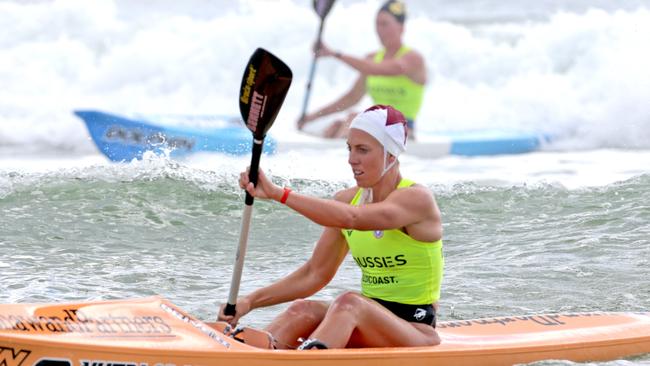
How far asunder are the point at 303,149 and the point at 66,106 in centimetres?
615

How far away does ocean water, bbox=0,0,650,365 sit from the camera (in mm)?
7125

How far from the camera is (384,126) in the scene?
436 cm

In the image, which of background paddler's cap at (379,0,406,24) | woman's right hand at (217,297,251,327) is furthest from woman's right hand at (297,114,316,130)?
woman's right hand at (217,297,251,327)

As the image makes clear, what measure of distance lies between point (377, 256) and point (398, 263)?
8cm

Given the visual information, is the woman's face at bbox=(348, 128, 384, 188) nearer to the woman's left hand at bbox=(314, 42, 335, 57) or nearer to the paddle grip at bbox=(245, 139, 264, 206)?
the paddle grip at bbox=(245, 139, 264, 206)

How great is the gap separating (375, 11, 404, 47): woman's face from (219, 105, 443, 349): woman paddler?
24.6 feet

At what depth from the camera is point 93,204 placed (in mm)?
9203

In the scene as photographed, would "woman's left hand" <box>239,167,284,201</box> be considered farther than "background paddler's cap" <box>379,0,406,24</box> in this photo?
No

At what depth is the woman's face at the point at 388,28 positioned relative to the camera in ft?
39.2

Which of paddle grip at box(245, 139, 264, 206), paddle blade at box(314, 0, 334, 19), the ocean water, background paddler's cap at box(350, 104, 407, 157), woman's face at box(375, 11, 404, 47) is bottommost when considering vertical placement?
the ocean water

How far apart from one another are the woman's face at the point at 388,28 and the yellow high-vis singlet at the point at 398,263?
24.8 ft

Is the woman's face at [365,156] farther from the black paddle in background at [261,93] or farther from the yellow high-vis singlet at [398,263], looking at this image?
the black paddle in background at [261,93]

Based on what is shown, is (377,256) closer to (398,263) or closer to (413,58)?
(398,263)

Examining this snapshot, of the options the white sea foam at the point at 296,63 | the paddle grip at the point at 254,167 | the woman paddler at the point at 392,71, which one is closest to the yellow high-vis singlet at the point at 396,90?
the woman paddler at the point at 392,71
